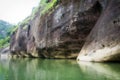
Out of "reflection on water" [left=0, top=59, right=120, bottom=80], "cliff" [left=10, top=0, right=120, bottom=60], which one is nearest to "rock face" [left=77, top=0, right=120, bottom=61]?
"cliff" [left=10, top=0, right=120, bottom=60]

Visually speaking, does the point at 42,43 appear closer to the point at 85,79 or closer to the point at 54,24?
the point at 54,24

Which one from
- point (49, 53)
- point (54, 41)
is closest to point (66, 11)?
point (54, 41)

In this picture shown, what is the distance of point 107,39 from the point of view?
1547 centimetres

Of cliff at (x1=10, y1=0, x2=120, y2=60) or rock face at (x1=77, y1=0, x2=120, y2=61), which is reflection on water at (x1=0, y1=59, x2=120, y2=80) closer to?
rock face at (x1=77, y1=0, x2=120, y2=61)

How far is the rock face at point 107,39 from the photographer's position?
14.4 m

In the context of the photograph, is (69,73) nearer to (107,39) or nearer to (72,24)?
(107,39)

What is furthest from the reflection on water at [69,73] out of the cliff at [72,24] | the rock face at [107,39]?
the cliff at [72,24]

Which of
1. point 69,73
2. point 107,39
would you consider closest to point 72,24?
point 107,39

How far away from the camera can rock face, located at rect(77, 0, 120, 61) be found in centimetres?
1443

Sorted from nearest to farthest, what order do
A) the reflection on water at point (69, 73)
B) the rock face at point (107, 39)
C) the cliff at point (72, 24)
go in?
the reflection on water at point (69, 73) < the rock face at point (107, 39) < the cliff at point (72, 24)

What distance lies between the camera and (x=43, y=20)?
2936 centimetres

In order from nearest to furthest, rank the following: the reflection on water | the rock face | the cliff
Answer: the reflection on water < the rock face < the cliff

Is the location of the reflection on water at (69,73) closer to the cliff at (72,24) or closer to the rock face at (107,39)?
the rock face at (107,39)

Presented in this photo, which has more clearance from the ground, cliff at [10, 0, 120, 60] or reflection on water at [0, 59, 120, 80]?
cliff at [10, 0, 120, 60]
